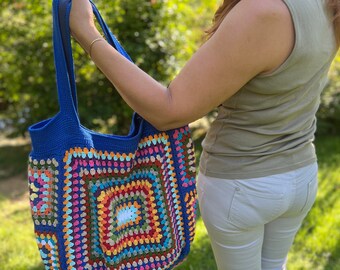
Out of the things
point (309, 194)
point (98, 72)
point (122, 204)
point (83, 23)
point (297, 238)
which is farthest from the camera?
point (98, 72)

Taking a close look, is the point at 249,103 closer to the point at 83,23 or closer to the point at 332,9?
the point at 332,9

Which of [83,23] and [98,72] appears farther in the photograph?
[98,72]

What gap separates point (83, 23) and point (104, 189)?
0.47 m

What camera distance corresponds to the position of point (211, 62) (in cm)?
129

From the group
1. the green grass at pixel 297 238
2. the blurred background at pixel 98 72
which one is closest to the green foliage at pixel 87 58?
the blurred background at pixel 98 72

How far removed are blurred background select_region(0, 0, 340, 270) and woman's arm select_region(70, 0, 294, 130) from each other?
2.95 meters

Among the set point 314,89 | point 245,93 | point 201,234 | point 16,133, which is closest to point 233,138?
point 245,93

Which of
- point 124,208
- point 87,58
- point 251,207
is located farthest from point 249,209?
point 87,58

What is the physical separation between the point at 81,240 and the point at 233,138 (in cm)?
53

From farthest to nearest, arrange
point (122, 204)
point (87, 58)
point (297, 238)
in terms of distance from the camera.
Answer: point (87, 58)
point (297, 238)
point (122, 204)

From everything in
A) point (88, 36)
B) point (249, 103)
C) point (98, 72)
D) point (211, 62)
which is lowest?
point (98, 72)

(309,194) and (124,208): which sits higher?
(124,208)

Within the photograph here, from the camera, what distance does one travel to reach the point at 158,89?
133cm

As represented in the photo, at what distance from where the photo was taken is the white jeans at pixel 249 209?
1.54 meters
